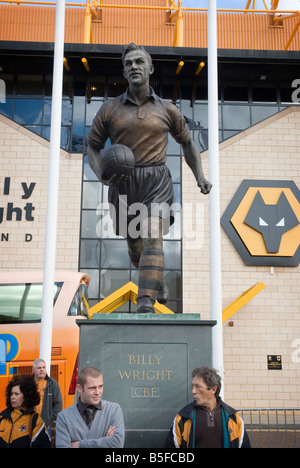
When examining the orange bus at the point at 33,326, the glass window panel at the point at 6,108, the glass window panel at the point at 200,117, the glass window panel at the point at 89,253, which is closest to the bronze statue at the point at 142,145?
the orange bus at the point at 33,326

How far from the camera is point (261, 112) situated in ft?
59.9

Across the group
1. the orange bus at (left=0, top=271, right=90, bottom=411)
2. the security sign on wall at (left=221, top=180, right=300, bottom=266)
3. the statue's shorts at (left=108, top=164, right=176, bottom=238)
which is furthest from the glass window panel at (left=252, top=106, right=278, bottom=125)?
the statue's shorts at (left=108, top=164, right=176, bottom=238)

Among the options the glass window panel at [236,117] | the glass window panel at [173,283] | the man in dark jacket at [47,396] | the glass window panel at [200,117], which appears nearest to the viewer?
the man in dark jacket at [47,396]

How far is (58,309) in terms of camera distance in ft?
33.5

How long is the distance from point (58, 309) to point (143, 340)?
6.22 metres

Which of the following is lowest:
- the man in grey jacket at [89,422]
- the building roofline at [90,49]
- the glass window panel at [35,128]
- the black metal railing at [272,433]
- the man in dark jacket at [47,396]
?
the black metal railing at [272,433]

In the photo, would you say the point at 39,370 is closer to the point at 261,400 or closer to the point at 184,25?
the point at 261,400

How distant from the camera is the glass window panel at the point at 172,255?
16.8 metres

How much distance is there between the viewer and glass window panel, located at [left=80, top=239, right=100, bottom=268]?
16688 mm

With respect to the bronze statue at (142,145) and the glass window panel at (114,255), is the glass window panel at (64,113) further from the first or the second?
the bronze statue at (142,145)

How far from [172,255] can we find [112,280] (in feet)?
7.09

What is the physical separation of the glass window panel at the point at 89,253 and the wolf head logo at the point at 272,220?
5.04 m

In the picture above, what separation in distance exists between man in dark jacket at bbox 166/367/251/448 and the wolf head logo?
13.8 m

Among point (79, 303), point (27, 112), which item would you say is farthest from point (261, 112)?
point (79, 303)
